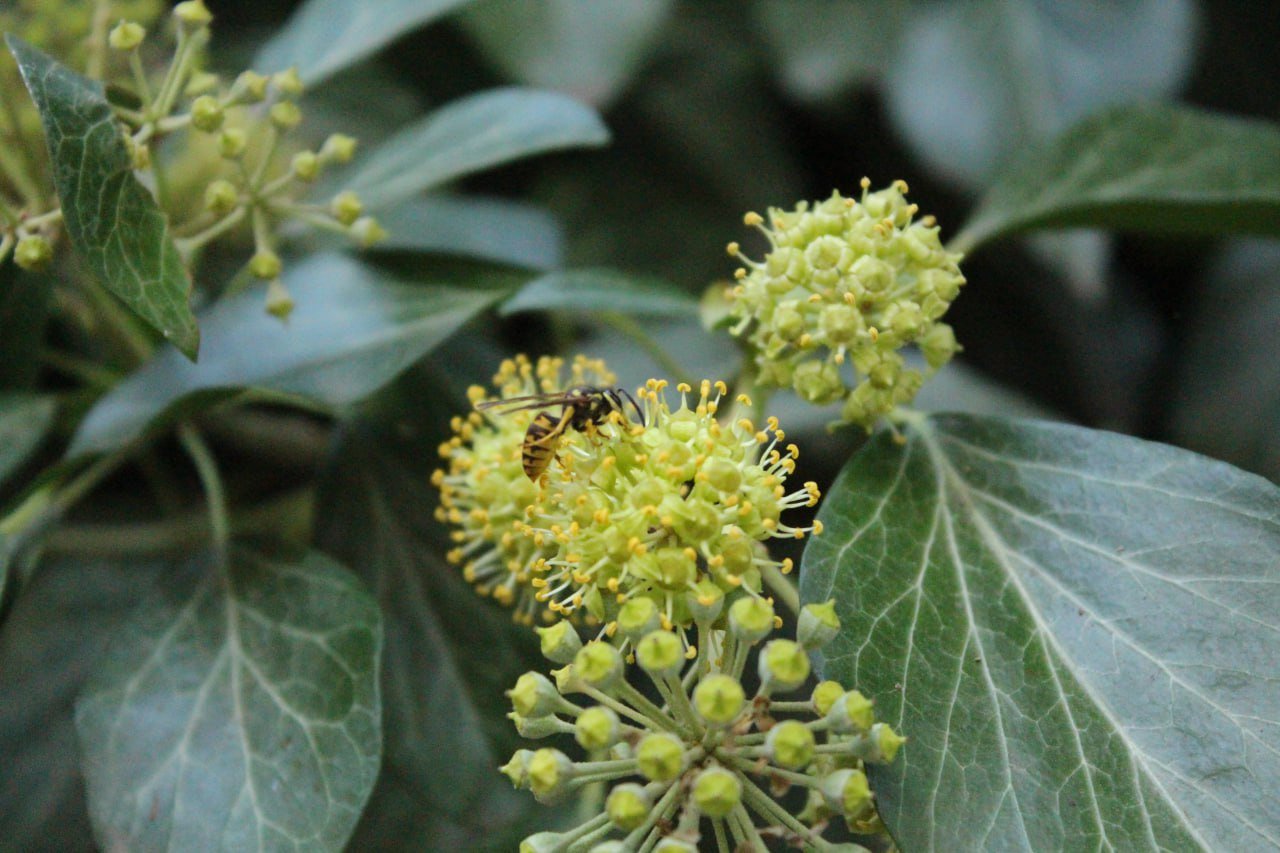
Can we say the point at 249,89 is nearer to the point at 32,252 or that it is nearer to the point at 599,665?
the point at 32,252

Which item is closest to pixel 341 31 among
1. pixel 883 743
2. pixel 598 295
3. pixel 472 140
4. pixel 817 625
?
pixel 472 140

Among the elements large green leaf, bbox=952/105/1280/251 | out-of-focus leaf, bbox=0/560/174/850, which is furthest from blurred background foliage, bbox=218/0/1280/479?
out-of-focus leaf, bbox=0/560/174/850

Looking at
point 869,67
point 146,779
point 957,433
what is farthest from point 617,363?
point 146,779

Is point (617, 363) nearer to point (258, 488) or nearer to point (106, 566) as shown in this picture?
point (258, 488)

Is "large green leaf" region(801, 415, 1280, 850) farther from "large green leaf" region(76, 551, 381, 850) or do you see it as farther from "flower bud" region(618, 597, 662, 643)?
"large green leaf" region(76, 551, 381, 850)

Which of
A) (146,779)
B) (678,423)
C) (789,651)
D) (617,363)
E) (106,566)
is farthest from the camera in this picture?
(617,363)

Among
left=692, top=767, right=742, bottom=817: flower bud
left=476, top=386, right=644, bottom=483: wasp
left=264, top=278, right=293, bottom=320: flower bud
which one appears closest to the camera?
left=692, top=767, right=742, bottom=817: flower bud
